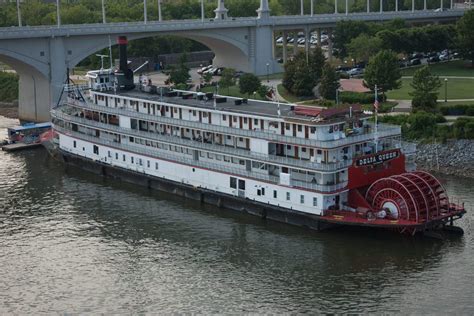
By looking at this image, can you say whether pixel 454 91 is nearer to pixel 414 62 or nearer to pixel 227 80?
pixel 227 80

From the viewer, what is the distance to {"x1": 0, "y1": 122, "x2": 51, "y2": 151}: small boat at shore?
71.9m

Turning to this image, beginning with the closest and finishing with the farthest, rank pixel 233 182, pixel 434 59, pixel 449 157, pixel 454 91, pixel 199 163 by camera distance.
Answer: pixel 233 182, pixel 199 163, pixel 449 157, pixel 454 91, pixel 434 59

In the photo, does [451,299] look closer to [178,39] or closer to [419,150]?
[419,150]

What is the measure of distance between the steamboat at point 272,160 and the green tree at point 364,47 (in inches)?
1612

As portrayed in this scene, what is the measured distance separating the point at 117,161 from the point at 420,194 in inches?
880

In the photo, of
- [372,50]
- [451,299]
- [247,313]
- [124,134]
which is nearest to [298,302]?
[247,313]

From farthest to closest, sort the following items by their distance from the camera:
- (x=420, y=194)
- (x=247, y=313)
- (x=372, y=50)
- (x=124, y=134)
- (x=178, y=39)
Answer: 1. (x=178, y=39)
2. (x=372, y=50)
3. (x=124, y=134)
4. (x=420, y=194)
5. (x=247, y=313)

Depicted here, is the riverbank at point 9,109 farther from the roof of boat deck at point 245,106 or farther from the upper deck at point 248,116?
the roof of boat deck at point 245,106

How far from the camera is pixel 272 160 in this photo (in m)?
48.4

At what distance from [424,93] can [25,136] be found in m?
31.6

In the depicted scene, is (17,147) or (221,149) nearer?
(221,149)

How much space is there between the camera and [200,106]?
54469 millimetres

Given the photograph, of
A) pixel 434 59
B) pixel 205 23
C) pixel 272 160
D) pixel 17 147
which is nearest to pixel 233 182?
pixel 272 160

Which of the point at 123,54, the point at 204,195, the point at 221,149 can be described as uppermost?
the point at 123,54
